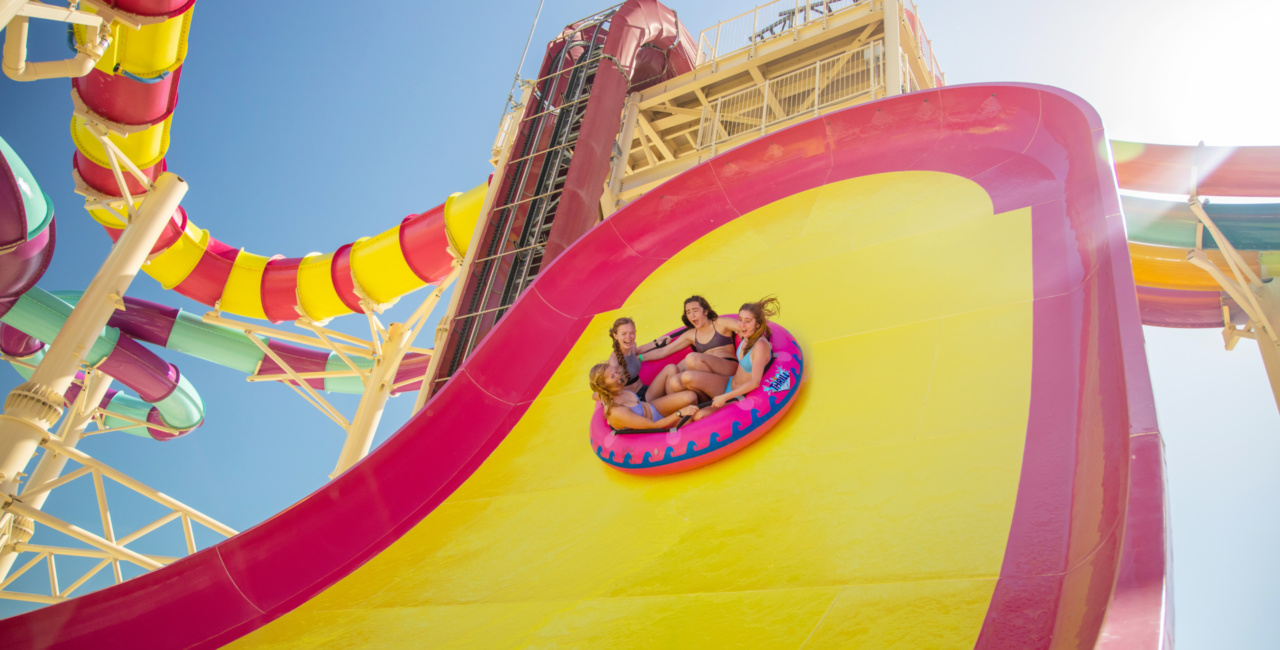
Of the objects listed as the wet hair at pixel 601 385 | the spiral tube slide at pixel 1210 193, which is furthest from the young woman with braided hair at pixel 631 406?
the spiral tube slide at pixel 1210 193

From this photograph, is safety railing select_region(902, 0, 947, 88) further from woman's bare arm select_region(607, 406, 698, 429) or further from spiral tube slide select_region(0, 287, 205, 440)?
spiral tube slide select_region(0, 287, 205, 440)

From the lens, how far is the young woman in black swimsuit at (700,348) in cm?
363

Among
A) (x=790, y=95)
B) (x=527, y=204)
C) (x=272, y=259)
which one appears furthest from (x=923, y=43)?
(x=272, y=259)

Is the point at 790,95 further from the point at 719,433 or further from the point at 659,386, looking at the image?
the point at 719,433

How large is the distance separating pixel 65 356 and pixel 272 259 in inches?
165

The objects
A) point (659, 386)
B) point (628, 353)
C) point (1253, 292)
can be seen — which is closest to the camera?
point (659, 386)

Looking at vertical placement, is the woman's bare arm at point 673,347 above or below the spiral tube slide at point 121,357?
below

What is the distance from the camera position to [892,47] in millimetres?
Answer: 7996

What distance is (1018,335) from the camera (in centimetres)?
304

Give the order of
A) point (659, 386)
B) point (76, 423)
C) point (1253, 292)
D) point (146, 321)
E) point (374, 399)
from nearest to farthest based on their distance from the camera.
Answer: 1. point (659, 386)
2. point (1253, 292)
3. point (374, 399)
4. point (76, 423)
5. point (146, 321)

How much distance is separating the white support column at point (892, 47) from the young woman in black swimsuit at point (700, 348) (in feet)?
15.2

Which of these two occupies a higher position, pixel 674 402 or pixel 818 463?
pixel 674 402

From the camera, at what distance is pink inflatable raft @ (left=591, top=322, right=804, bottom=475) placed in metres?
3.26

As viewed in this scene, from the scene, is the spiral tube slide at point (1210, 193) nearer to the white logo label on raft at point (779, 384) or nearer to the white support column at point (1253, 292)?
the white support column at point (1253, 292)
